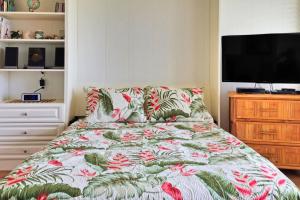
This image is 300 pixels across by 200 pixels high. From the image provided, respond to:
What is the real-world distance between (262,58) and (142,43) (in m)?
1.31

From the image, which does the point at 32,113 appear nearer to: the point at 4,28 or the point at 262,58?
the point at 4,28

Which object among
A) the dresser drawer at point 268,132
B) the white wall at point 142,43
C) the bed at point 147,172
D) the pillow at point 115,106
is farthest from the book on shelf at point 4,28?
the dresser drawer at point 268,132

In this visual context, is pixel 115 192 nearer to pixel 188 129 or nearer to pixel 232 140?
pixel 232 140

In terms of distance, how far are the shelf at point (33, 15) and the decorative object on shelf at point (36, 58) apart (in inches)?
13.7

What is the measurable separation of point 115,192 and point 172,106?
1.66 meters

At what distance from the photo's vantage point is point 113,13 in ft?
10.9

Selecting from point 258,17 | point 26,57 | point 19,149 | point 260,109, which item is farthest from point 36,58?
point 258,17

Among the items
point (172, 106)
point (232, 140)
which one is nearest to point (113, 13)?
point (172, 106)

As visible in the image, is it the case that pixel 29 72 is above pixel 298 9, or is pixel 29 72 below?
below

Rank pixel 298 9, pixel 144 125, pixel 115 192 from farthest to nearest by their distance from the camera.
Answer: pixel 298 9, pixel 144 125, pixel 115 192

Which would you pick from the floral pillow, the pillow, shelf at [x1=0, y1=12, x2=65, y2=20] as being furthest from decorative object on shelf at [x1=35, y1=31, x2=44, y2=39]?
the floral pillow

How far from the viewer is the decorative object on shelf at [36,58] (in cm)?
313

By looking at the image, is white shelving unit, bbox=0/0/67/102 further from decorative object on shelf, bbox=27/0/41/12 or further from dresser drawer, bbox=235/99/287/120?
dresser drawer, bbox=235/99/287/120

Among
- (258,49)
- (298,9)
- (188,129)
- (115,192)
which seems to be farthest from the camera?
(298,9)
